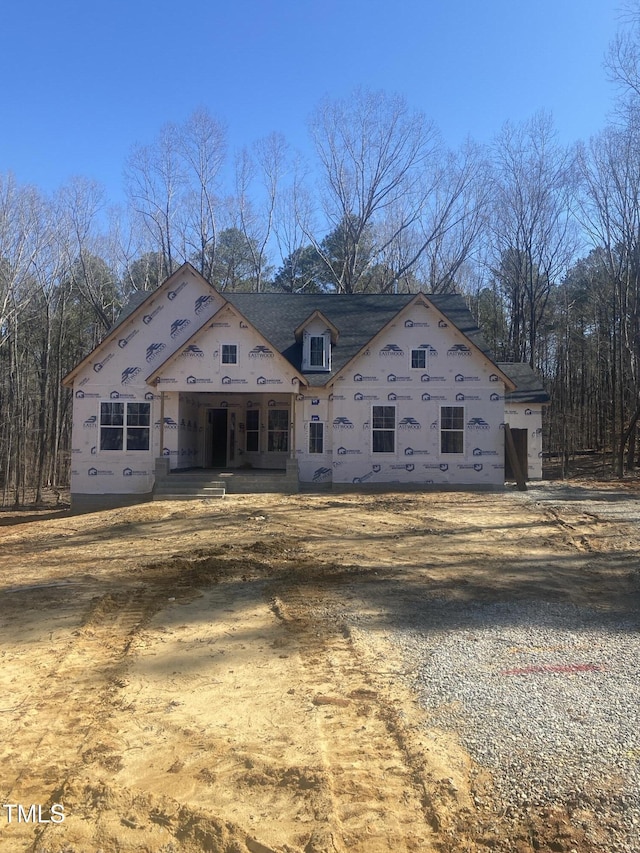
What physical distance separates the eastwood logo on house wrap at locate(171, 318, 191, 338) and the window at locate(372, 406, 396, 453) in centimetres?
695

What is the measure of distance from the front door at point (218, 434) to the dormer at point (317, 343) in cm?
394

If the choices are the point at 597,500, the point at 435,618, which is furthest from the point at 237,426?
the point at 435,618

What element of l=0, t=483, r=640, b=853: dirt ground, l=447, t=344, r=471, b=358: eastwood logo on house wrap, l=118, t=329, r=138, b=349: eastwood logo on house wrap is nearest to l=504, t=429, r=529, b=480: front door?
l=447, t=344, r=471, b=358: eastwood logo on house wrap

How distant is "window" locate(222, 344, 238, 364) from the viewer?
19.0 metres

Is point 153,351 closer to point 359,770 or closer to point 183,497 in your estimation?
point 183,497

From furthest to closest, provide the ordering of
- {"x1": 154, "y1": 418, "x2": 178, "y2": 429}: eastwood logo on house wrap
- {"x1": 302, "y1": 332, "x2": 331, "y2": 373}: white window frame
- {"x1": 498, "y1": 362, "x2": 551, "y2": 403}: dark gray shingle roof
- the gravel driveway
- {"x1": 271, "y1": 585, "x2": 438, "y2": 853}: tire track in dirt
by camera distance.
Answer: {"x1": 498, "y1": 362, "x2": 551, "y2": 403}: dark gray shingle roof, {"x1": 302, "y1": 332, "x2": 331, "y2": 373}: white window frame, {"x1": 154, "y1": 418, "x2": 178, "y2": 429}: eastwood logo on house wrap, the gravel driveway, {"x1": 271, "y1": 585, "x2": 438, "y2": 853}: tire track in dirt

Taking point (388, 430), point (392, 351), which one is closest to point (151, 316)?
point (392, 351)

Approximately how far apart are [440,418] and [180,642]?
15.5 meters

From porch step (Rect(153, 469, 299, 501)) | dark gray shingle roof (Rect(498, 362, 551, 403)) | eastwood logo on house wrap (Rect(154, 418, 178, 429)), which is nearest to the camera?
porch step (Rect(153, 469, 299, 501))

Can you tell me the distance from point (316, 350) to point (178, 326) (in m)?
4.79

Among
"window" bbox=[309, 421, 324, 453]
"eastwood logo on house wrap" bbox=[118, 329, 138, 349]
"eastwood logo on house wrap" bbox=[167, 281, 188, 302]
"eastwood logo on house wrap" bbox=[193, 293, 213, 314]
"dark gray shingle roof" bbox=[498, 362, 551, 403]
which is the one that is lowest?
"window" bbox=[309, 421, 324, 453]

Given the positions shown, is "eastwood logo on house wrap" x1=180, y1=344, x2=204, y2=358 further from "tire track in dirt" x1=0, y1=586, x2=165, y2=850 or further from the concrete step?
"tire track in dirt" x1=0, y1=586, x2=165, y2=850

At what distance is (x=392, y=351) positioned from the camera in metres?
20.0

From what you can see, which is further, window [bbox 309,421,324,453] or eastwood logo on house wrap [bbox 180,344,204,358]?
window [bbox 309,421,324,453]
